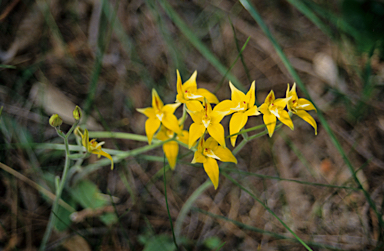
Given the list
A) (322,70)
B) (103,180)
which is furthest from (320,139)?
(103,180)

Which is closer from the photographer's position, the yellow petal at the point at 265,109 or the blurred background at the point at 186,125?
the yellow petal at the point at 265,109

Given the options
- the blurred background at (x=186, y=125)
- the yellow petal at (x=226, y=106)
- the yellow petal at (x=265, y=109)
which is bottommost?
the blurred background at (x=186, y=125)

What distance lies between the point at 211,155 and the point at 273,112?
36cm

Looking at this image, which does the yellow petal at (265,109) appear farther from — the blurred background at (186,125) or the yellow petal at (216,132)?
the blurred background at (186,125)

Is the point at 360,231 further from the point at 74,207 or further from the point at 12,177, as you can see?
the point at 12,177

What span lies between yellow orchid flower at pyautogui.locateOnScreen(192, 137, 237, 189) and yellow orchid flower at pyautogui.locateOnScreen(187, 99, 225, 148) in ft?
0.33

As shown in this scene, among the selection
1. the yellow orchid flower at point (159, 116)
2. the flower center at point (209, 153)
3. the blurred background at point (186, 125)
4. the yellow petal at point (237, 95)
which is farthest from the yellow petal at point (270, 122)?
the blurred background at point (186, 125)

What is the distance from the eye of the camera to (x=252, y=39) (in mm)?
2350

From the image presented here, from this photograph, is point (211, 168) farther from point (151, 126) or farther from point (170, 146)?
point (151, 126)

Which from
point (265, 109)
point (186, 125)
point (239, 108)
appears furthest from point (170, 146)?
point (186, 125)

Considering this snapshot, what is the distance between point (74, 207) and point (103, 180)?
29 centimetres

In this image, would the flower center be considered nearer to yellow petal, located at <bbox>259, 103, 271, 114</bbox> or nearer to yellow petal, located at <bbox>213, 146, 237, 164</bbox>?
yellow petal, located at <bbox>213, 146, 237, 164</bbox>

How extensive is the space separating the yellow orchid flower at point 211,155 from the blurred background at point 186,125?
2.15 ft

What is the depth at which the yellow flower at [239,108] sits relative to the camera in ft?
3.87
